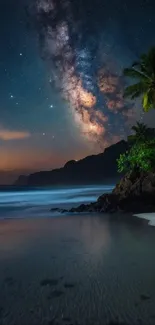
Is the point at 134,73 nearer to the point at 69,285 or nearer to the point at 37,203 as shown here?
the point at 69,285

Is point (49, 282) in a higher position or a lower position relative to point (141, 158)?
lower

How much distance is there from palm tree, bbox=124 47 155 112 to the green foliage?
3515 mm

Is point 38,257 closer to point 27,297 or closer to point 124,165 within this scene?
point 27,297

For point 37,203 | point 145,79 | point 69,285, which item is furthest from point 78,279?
point 37,203

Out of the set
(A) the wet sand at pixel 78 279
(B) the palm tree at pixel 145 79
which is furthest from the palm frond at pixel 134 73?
(A) the wet sand at pixel 78 279

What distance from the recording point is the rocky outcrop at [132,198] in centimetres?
1750

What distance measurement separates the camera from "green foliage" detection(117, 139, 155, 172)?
17312 mm

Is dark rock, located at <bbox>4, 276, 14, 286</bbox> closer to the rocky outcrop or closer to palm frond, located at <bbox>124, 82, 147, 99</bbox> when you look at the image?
the rocky outcrop

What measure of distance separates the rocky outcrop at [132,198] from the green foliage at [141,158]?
90cm

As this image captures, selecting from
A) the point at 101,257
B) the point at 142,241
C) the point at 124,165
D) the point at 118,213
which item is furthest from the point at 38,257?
the point at 124,165

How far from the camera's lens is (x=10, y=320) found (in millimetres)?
3664

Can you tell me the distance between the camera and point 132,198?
18.1 m

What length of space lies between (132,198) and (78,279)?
13.2 m

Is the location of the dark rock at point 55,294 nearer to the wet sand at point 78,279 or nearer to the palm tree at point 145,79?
the wet sand at point 78,279
